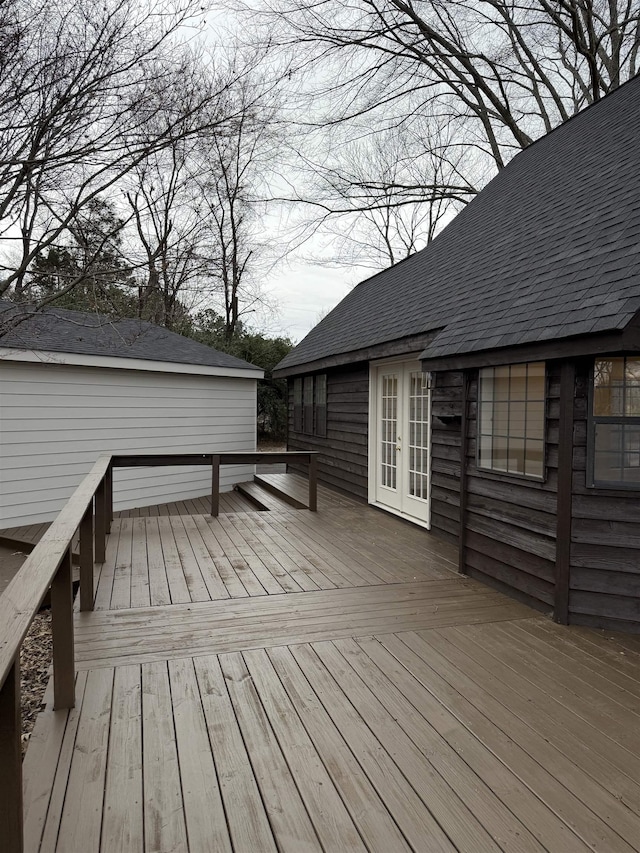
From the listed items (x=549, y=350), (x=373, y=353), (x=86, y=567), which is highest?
(x=373, y=353)

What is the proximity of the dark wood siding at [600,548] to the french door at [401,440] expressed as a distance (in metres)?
2.49

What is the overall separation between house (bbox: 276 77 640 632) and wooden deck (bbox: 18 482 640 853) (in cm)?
39

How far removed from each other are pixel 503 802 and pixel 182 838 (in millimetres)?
1060

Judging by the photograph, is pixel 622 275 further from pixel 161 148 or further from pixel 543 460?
pixel 161 148

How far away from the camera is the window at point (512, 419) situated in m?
3.78

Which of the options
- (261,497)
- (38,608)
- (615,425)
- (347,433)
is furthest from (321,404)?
(38,608)

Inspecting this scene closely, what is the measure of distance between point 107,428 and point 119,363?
3.38 feet

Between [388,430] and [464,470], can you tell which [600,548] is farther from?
[388,430]

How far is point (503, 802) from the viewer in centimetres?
195

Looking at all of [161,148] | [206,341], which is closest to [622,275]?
[161,148]

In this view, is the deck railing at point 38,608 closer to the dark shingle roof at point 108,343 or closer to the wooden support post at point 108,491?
the wooden support post at point 108,491

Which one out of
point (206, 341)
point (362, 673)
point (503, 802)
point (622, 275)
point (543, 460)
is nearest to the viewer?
point (503, 802)

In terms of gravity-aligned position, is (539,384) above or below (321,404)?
above

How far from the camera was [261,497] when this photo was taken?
8.45 metres
